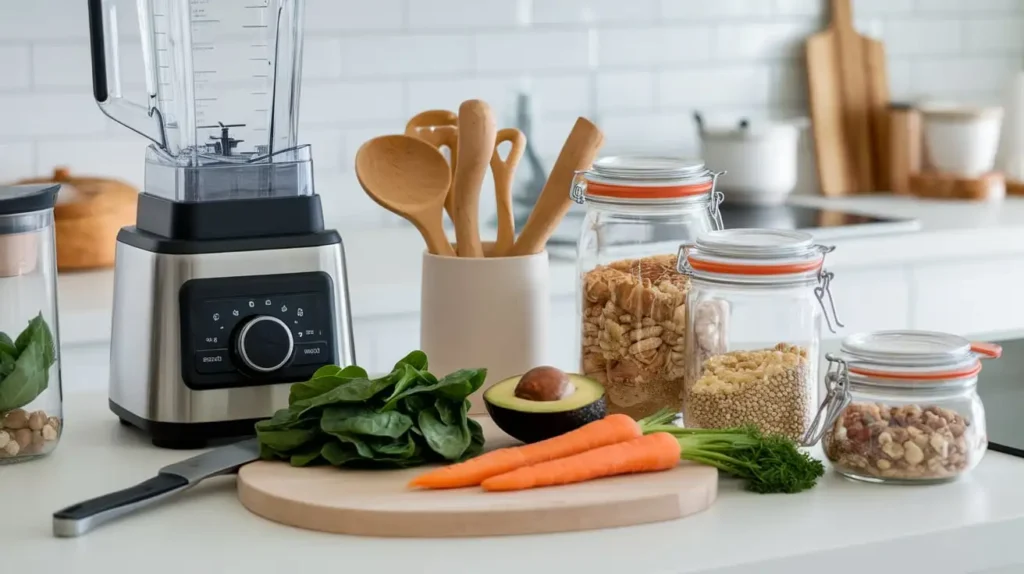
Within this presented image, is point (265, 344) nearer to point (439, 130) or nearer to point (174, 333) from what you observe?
point (174, 333)

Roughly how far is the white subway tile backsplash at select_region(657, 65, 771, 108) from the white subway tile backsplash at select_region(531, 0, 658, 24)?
0.15 m

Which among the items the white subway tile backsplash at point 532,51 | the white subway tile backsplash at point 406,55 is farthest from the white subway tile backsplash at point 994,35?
the white subway tile backsplash at point 406,55

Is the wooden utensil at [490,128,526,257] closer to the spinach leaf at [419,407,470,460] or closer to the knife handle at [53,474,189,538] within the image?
the spinach leaf at [419,407,470,460]

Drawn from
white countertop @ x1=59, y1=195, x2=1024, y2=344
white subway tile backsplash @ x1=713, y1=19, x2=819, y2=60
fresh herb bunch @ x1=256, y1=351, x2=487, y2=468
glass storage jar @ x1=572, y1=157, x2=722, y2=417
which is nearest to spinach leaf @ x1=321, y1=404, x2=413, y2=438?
fresh herb bunch @ x1=256, y1=351, x2=487, y2=468

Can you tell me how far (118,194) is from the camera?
2.35 meters

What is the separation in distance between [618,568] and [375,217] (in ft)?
6.53

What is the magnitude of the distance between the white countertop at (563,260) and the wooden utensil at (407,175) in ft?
3.03

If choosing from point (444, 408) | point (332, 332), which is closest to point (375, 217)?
point (332, 332)

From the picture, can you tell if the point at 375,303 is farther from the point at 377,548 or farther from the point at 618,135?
the point at 377,548

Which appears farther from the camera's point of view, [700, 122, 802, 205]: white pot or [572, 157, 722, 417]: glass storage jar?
[700, 122, 802, 205]: white pot

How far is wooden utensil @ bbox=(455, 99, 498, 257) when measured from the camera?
1.22 m

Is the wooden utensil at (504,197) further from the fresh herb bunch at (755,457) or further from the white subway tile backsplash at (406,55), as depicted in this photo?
the white subway tile backsplash at (406,55)

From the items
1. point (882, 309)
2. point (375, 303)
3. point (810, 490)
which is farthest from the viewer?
point (882, 309)

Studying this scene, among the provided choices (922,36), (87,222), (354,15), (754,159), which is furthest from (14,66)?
(922,36)
